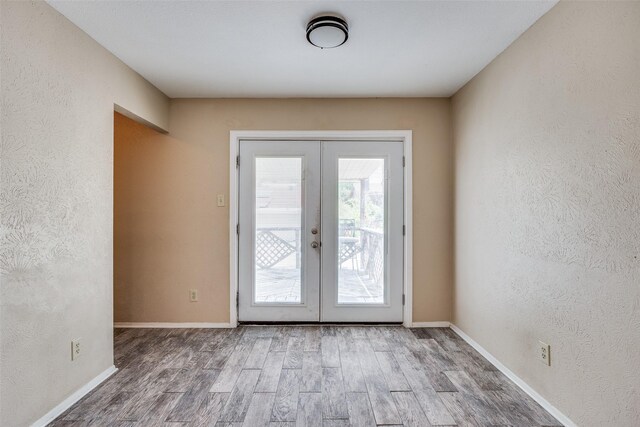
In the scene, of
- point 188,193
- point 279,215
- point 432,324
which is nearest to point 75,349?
point 188,193

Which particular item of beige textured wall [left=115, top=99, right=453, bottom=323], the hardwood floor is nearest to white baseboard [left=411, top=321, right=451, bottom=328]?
the hardwood floor

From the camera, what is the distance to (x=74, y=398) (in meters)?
2.05

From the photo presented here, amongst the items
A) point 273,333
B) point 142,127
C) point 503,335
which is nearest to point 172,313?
point 273,333

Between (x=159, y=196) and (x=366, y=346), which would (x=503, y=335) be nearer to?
(x=366, y=346)

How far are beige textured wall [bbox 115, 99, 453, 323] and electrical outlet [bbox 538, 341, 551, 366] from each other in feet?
5.29

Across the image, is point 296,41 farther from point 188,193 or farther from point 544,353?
point 544,353

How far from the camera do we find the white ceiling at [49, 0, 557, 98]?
6.17 ft

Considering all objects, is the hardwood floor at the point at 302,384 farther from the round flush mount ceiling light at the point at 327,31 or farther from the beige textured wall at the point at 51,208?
the round flush mount ceiling light at the point at 327,31

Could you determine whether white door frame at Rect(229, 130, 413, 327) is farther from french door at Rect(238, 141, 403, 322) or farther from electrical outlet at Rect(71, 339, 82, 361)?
electrical outlet at Rect(71, 339, 82, 361)

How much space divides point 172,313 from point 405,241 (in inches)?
98.9

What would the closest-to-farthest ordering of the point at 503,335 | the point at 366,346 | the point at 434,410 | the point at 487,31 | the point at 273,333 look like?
the point at 434,410, the point at 487,31, the point at 503,335, the point at 366,346, the point at 273,333

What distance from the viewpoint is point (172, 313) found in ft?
11.0

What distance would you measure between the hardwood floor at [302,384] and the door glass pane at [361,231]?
1.53 feet

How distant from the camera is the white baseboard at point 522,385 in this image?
185 cm
